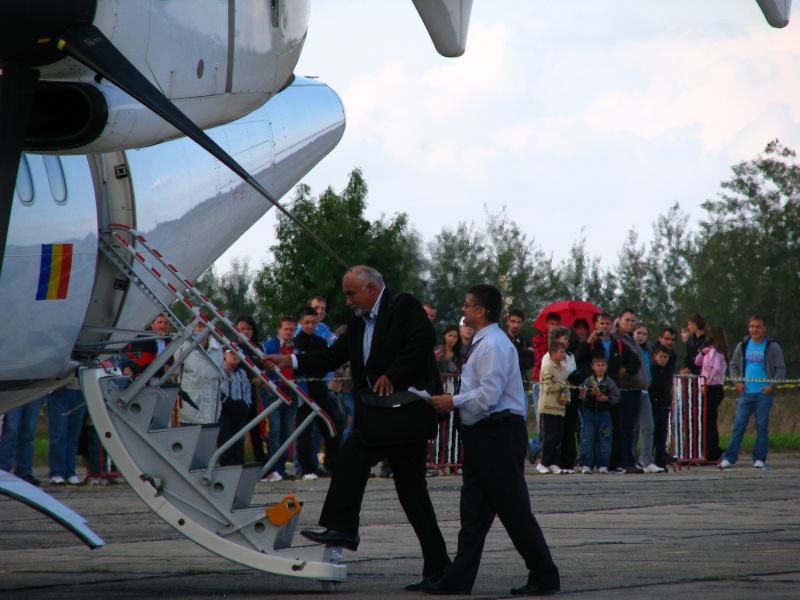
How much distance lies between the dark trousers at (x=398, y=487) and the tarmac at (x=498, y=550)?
34 cm

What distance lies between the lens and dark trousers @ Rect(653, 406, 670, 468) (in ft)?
60.2

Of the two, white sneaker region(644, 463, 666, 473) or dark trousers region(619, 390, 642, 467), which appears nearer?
dark trousers region(619, 390, 642, 467)

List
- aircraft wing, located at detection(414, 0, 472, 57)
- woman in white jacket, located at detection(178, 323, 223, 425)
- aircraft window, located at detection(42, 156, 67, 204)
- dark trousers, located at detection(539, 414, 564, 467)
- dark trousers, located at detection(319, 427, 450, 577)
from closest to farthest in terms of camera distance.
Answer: dark trousers, located at detection(319, 427, 450, 577) < aircraft window, located at detection(42, 156, 67, 204) < aircraft wing, located at detection(414, 0, 472, 57) < woman in white jacket, located at detection(178, 323, 223, 425) < dark trousers, located at detection(539, 414, 564, 467)

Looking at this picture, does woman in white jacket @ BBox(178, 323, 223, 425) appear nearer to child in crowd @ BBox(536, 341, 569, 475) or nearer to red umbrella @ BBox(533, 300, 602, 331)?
child in crowd @ BBox(536, 341, 569, 475)

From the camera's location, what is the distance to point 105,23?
6.18 m

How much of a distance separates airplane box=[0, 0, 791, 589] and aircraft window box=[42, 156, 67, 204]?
0.04 ft

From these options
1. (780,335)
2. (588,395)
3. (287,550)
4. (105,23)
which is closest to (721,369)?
(588,395)

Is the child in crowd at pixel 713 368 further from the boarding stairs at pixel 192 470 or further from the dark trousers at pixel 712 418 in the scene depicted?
the boarding stairs at pixel 192 470

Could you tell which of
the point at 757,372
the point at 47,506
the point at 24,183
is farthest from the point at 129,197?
the point at 757,372

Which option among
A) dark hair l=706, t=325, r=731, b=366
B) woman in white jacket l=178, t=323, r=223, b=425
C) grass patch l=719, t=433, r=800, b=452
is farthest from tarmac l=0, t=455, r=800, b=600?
grass patch l=719, t=433, r=800, b=452

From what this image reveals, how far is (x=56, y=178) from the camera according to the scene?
8.20 metres

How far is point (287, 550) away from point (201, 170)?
4241 mm

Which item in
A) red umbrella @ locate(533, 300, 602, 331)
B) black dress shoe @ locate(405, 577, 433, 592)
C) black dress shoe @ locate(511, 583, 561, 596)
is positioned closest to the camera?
black dress shoe @ locate(511, 583, 561, 596)

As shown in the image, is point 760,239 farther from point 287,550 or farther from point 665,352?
point 287,550
